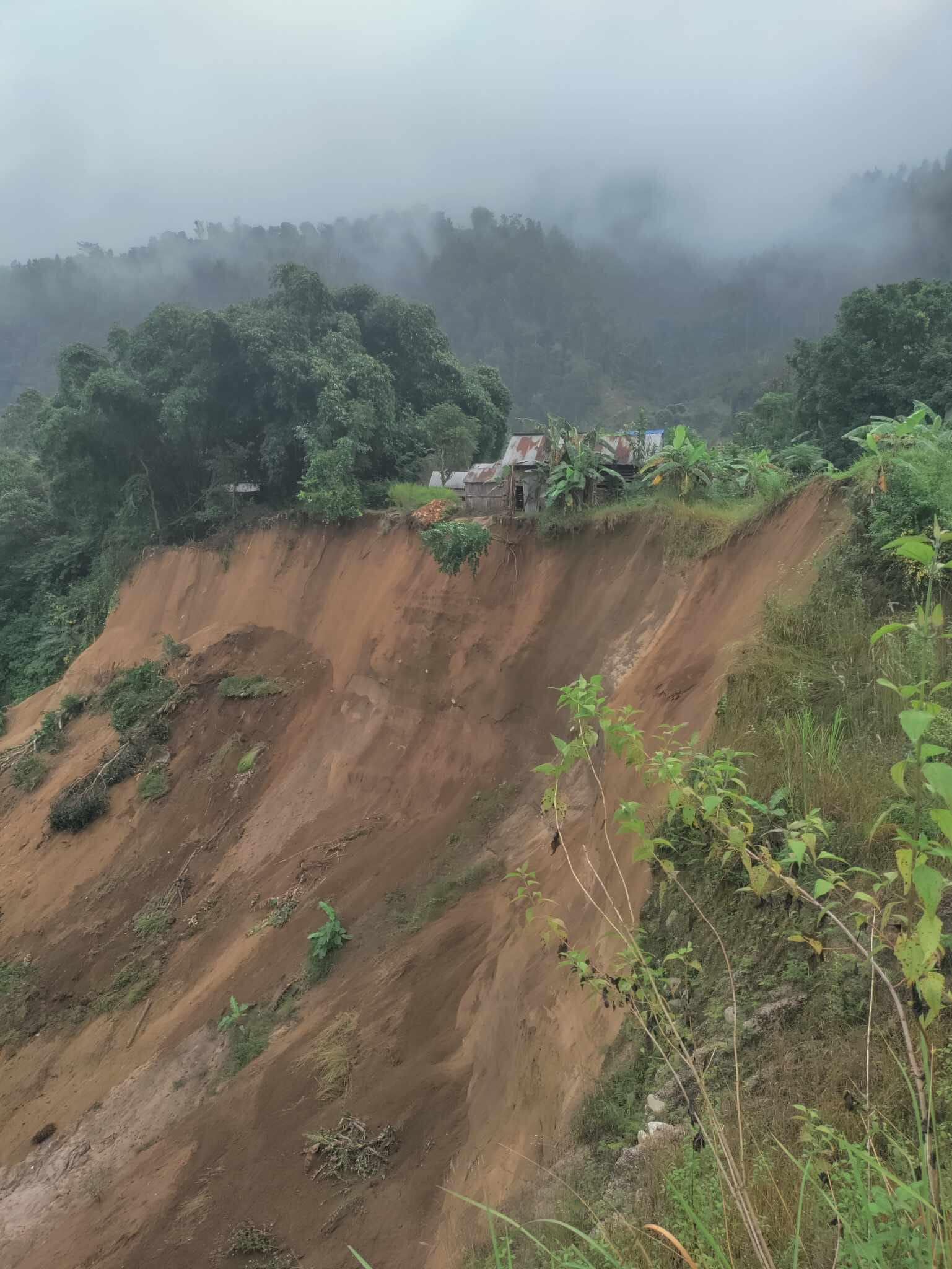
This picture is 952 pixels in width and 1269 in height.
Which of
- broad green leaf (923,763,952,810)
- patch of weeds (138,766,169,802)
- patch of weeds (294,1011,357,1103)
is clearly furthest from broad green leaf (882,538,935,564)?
patch of weeds (138,766,169,802)

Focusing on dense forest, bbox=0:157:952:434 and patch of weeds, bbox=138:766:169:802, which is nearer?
patch of weeds, bbox=138:766:169:802

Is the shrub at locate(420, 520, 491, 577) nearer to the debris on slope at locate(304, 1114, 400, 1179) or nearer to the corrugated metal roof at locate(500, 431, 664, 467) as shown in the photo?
the corrugated metal roof at locate(500, 431, 664, 467)

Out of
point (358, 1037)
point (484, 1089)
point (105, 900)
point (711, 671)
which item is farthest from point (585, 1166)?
point (105, 900)

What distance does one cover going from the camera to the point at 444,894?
9070 mm

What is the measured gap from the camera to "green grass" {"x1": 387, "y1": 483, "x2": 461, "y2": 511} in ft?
50.3

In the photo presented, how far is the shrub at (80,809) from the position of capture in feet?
44.9

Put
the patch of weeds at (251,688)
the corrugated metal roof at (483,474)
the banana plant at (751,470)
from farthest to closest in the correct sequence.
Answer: the corrugated metal roof at (483,474) → the patch of weeds at (251,688) → the banana plant at (751,470)

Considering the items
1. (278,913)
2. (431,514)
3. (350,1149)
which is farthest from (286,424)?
(350,1149)

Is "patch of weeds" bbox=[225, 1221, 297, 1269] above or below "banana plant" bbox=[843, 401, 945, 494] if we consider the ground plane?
below

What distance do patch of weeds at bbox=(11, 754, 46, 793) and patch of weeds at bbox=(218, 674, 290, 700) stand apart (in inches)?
179

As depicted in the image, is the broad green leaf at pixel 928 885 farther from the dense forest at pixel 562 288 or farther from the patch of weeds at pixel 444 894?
the dense forest at pixel 562 288

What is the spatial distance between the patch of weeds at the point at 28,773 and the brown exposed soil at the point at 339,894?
21.7 inches

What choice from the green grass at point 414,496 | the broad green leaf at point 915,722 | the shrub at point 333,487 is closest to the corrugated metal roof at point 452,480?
the green grass at point 414,496

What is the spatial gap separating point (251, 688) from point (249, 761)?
1.81 meters
